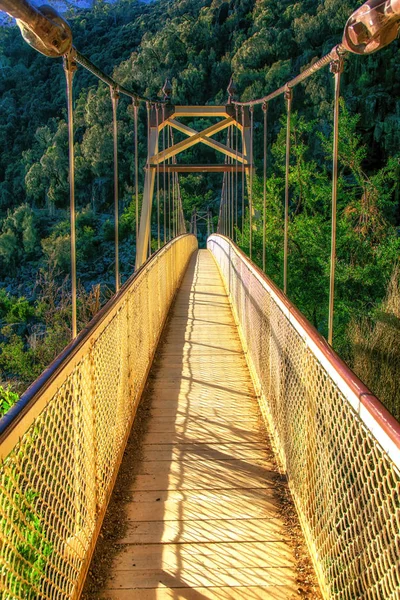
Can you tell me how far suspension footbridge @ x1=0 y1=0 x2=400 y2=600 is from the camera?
1609mm

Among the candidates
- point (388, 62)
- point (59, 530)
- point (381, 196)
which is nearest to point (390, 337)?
point (59, 530)

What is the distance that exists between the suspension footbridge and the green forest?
10670 mm

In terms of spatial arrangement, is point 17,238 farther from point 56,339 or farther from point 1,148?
Answer: point 56,339

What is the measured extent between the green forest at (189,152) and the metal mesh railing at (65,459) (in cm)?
1124

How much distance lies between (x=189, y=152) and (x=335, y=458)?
54.4 metres

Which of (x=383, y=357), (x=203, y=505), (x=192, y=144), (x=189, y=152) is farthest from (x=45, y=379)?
(x=189, y=152)

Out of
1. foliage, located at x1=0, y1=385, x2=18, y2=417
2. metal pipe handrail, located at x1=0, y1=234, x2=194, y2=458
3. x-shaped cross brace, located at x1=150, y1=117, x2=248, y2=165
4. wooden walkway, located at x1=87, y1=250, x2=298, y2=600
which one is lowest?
foliage, located at x1=0, y1=385, x2=18, y2=417

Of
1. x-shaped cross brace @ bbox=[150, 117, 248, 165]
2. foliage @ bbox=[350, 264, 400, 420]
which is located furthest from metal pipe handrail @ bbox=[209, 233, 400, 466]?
x-shaped cross brace @ bbox=[150, 117, 248, 165]

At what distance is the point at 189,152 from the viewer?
54.8 meters

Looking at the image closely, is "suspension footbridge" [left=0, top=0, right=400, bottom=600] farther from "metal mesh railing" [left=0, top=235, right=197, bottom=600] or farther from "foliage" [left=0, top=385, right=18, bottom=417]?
"foliage" [left=0, top=385, right=18, bottom=417]

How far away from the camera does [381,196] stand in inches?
678

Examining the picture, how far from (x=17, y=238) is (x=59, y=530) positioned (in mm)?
Result: 47658

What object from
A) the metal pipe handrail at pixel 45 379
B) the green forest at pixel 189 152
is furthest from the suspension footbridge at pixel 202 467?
the green forest at pixel 189 152

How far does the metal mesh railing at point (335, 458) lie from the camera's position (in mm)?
1490
